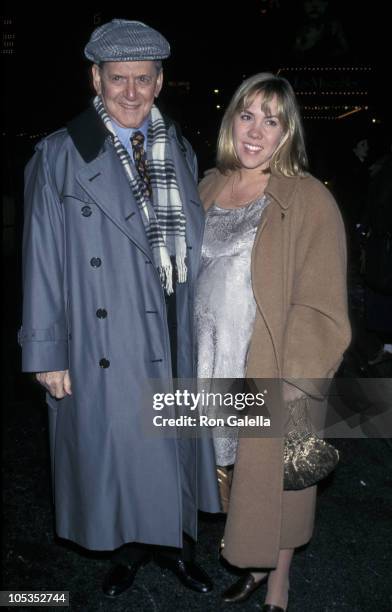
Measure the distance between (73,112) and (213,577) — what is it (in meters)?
9.84

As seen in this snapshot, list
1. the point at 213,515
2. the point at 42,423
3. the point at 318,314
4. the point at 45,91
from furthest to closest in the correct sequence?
the point at 45,91
the point at 42,423
the point at 213,515
the point at 318,314

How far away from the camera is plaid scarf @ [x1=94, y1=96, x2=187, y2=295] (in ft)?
8.50

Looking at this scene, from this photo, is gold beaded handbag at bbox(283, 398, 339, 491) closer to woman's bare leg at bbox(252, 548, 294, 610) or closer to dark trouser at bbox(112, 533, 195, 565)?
woman's bare leg at bbox(252, 548, 294, 610)

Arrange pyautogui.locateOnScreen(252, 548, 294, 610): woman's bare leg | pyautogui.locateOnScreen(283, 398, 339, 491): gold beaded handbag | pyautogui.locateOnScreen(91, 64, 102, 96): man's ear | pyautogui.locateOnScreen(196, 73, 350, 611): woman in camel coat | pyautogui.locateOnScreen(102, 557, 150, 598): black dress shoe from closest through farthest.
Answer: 1. pyautogui.locateOnScreen(196, 73, 350, 611): woman in camel coat
2. pyautogui.locateOnScreen(283, 398, 339, 491): gold beaded handbag
3. pyautogui.locateOnScreen(91, 64, 102, 96): man's ear
4. pyautogui.locateOnScreen(252, 548, 294, 610): woman's bare leg
5. pyautogui.locateOnScreen(102, 557, 150, 598): black dress shoe

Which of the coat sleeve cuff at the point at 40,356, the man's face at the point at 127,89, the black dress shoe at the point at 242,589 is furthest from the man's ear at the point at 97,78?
the black dress shoe at the point at 242,589

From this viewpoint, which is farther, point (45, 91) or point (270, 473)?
point (45, 91)

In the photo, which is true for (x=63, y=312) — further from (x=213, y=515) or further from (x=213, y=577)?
(x=213, y=577)

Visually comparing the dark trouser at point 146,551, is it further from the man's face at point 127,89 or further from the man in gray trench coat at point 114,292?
the man's face at point 127,89

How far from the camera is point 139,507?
2748 millimetres

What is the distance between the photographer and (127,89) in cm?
258

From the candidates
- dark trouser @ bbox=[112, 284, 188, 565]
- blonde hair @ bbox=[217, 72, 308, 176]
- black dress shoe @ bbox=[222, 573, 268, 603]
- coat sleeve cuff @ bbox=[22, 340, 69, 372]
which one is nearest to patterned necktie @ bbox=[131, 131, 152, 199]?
blonde hair @ bbox=[217, 72, 308, 176]

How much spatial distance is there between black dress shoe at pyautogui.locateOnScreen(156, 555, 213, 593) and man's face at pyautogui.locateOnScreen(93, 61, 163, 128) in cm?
221

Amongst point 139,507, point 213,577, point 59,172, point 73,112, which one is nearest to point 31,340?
point 59,172

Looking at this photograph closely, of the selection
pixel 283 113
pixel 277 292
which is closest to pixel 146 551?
pixel 277 292
